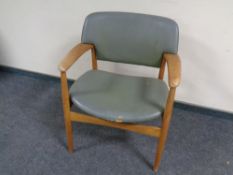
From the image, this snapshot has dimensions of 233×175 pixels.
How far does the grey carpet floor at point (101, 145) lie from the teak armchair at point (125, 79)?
11 centimetres

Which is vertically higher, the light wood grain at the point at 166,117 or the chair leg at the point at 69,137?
the light wood grain at the point at 166,117

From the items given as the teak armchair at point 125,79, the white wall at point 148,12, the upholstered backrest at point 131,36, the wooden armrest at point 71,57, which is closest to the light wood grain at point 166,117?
the teak armchair at point 125,79

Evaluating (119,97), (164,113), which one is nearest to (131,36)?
(119,97)

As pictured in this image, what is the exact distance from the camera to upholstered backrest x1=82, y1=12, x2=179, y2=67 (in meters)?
1.22

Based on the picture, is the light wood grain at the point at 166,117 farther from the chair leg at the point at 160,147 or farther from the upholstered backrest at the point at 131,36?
the upholstered backrest at the point at 131,36

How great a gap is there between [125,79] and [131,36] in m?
0.24

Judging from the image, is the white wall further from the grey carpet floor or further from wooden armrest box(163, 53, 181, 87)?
wooden armrest box(163, 53, 181, 87)

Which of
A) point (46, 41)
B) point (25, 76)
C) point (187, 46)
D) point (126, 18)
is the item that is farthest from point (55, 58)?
point (187, 46)

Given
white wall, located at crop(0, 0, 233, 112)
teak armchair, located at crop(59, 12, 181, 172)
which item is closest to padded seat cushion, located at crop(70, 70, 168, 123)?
teak armchair, located at crop(59, 12, 181, 172)

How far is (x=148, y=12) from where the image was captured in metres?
1.39

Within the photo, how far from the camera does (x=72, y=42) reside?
1.69 metres

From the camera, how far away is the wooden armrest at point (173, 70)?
36.6 inches

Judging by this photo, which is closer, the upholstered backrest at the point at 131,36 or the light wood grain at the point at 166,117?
the light wood grain at the point at 166,117

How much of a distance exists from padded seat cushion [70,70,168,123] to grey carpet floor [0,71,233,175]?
0.39m
